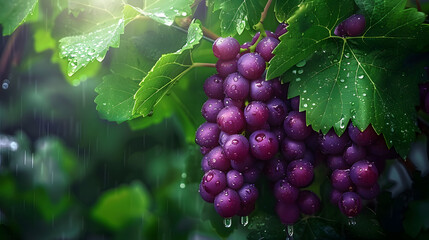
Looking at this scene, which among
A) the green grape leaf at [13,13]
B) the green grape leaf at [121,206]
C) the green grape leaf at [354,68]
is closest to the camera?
the green grape leaf at [354,68]

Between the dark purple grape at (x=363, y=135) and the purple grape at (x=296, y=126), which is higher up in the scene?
the purple grape at (x=296, y=126)

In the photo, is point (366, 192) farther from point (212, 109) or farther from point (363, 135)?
point (212, 109)

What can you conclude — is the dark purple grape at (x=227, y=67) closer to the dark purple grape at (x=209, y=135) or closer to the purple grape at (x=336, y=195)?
the dark purple grape at (x=209, y=135)

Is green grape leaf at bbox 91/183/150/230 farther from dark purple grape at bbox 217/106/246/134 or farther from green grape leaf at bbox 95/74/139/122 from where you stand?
dark purple grape at bbox 217/106/246/134

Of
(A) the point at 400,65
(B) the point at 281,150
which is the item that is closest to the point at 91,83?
(B) the point at 281,150

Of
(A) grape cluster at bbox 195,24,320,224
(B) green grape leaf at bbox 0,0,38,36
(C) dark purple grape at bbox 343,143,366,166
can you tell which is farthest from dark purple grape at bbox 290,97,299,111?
(B) green grape leaf at bbox 0,0,38,36

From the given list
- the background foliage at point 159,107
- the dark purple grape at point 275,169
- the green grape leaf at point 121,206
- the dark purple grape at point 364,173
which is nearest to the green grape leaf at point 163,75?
the background foliage at point 159,107

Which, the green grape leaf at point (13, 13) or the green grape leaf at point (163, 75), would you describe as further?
the green grape leaf at point (13, 13)
